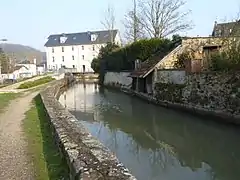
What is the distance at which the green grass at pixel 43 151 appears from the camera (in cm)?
656

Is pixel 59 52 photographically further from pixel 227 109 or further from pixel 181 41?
pixel 227 109

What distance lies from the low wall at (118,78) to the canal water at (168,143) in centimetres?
1500

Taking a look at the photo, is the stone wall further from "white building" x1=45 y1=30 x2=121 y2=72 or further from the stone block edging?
"white building" x1=45 y1=30 x2=121 y2=72

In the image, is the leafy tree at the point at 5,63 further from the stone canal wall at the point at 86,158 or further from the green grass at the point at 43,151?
the stone canal wall at the point at 86,158

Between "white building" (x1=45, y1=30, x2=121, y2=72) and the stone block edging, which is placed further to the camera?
"white building" (x1=45, y1=30, x2=121, y2=72)

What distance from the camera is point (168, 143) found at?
1244 centimetres

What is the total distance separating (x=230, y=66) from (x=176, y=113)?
3986 mm

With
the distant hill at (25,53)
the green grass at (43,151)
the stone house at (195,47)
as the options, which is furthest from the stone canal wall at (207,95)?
the distant hill at (25,53)

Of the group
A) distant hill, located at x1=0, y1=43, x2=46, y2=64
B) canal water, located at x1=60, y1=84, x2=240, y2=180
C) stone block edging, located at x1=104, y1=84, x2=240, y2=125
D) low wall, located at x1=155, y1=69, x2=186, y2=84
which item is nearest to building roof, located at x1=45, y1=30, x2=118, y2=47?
distant hill, located at x1=0, y1=43, x2=46, y2=64

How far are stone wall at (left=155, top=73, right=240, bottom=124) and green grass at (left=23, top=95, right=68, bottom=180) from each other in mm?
7893

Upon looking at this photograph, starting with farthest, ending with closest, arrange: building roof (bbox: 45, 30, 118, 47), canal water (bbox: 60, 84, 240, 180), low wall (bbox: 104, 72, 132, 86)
Answer: 1. building roof (bbox: 45, 30, 118, 47)
2. low wall (bbox: 104, 72, 132, 86)
3. canal water (bbox: 60, 84, 240, 180)

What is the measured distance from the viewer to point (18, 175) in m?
6.30

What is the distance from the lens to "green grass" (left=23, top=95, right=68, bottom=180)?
656 centimetres

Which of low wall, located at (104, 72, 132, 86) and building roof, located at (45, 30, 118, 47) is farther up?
building roof, located at (45, 30, 118, 47)
